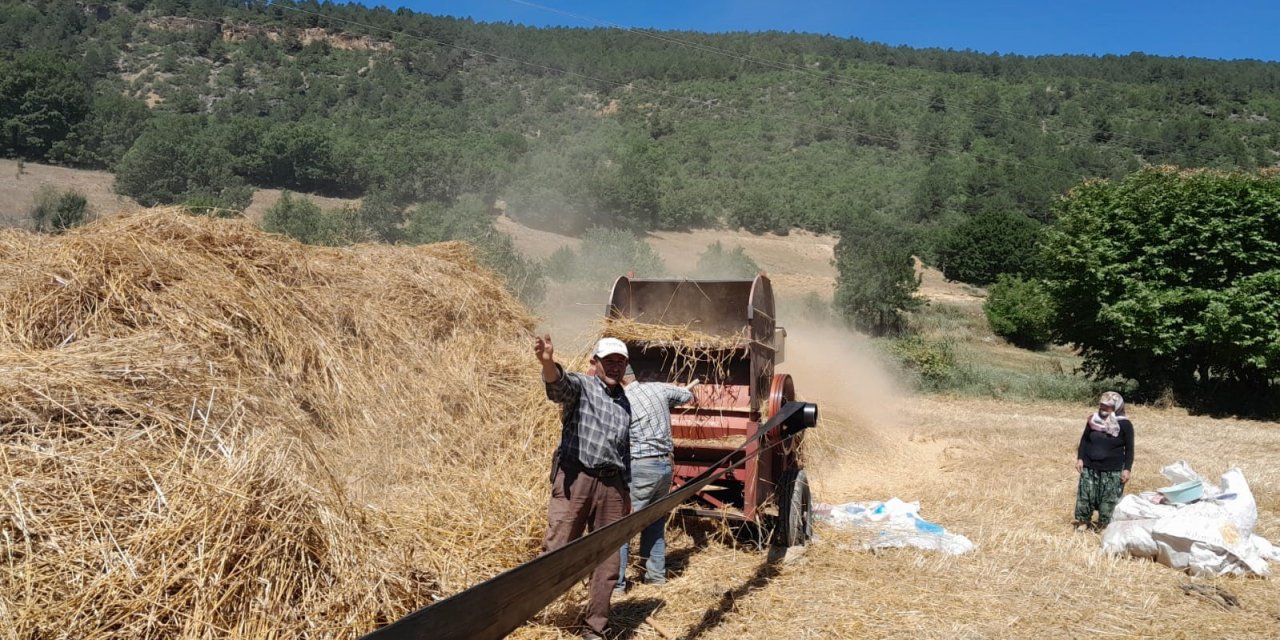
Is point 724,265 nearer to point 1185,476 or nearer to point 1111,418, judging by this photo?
point 1111,418

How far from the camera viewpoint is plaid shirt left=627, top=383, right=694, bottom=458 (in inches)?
200

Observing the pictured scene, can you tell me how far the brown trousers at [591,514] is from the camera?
4246mm

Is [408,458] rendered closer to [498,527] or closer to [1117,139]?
[498,527]

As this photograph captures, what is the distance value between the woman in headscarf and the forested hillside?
21.8 meters

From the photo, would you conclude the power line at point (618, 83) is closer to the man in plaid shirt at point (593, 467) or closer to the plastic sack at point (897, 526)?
the plastic sack at point (897, 526)

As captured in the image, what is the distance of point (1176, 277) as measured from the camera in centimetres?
1744

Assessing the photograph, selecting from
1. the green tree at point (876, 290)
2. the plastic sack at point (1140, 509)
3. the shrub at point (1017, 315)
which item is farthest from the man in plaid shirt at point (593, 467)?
the shrub at point (1017, 315)

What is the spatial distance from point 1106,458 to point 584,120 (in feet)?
249

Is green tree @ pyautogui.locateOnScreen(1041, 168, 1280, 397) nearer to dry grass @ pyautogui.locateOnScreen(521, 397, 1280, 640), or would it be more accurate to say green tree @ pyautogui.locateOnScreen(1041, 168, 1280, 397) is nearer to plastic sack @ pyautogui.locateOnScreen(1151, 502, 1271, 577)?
dry grass @ pyautogui.locateOnScreen(521, 397, 1280, 640)

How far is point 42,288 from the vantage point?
6332 mm

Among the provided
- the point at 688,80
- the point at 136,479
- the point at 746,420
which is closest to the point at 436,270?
the point at 746,420

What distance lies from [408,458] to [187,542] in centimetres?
Answer: 377

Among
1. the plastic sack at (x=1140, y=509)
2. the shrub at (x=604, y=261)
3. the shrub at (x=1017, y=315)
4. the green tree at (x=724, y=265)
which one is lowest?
the shrub at (x=1017, y=315)

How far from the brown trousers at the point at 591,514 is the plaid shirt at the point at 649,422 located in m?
0.71
